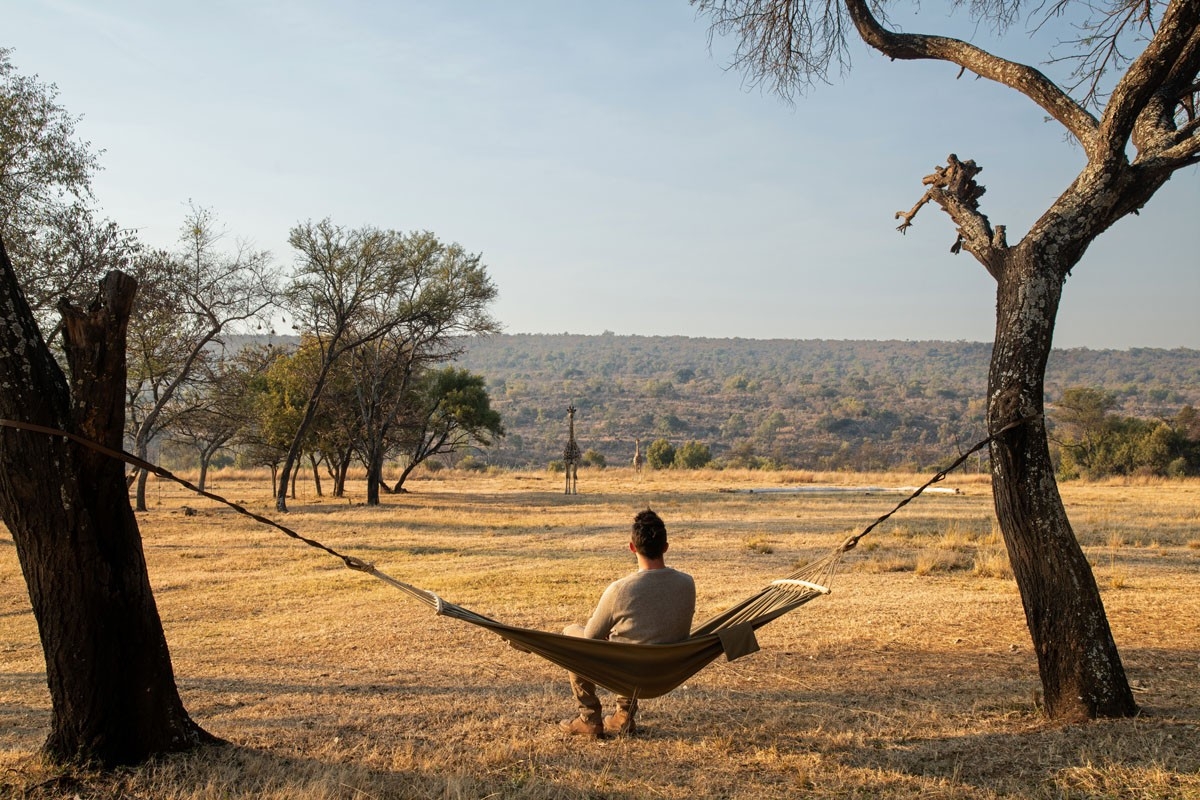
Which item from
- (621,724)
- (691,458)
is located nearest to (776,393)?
(691,458)

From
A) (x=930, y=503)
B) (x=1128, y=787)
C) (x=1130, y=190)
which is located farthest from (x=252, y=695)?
(x=930, y=503)

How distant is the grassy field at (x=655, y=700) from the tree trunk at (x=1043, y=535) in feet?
0.71

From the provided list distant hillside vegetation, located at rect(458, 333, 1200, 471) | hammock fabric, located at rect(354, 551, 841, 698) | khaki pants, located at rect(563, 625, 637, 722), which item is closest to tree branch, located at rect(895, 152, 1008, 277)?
hammock fabric, located at rect(354, 551, 841, 698)

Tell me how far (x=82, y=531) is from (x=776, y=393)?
334 feet

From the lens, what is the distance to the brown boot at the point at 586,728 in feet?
16.5

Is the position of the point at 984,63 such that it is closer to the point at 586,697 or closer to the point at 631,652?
the point at 631,652

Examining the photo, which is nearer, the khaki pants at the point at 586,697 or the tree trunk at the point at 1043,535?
the tree trunk at the point at 1043,535

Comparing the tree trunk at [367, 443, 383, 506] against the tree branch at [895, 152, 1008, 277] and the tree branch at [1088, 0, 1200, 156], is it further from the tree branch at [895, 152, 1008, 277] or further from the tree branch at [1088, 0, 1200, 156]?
the tree branch at [1088, 0, 1200, 156]

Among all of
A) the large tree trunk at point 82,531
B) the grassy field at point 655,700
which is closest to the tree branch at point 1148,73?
the grassy field at point 655,700

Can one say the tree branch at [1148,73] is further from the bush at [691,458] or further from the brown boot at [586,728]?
the bush at [691,458]

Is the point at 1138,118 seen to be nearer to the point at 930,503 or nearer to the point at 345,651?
the point at 345,651

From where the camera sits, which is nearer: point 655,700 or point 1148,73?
point 1148,73

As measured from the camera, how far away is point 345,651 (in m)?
7.98

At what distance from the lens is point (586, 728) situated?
5.04m
